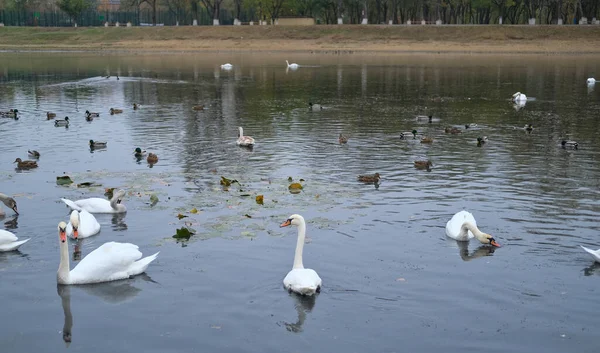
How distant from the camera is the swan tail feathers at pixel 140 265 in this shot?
1210 centimetres

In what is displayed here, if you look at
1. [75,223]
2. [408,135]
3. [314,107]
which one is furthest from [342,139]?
[75,223]

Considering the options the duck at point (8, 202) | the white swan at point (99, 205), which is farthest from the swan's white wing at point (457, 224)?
the duck at point (8, 202)

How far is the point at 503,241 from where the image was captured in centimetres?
1388

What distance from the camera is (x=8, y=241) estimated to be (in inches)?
516

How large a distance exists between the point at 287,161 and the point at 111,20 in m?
99.8

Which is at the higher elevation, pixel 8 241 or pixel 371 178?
pixel 371 178

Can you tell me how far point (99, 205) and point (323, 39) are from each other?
2854 inches

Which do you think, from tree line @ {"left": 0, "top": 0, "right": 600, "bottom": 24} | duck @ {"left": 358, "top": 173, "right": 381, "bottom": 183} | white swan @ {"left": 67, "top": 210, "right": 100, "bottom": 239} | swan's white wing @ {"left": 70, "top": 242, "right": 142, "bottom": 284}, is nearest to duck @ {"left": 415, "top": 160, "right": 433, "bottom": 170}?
duck @ {"left": 358, "top": 173, "right": 381, "bottom": 183}

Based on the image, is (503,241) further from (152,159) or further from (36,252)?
(152,159)

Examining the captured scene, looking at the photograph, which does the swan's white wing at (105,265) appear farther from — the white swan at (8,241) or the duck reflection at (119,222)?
the duck reflection at (119,222)

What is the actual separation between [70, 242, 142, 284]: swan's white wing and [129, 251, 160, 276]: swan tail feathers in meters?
0.07

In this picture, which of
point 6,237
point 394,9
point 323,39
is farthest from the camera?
point 394,9

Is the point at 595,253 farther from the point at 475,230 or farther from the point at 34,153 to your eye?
the point at 34,153

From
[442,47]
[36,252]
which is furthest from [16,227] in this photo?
[442,47]
